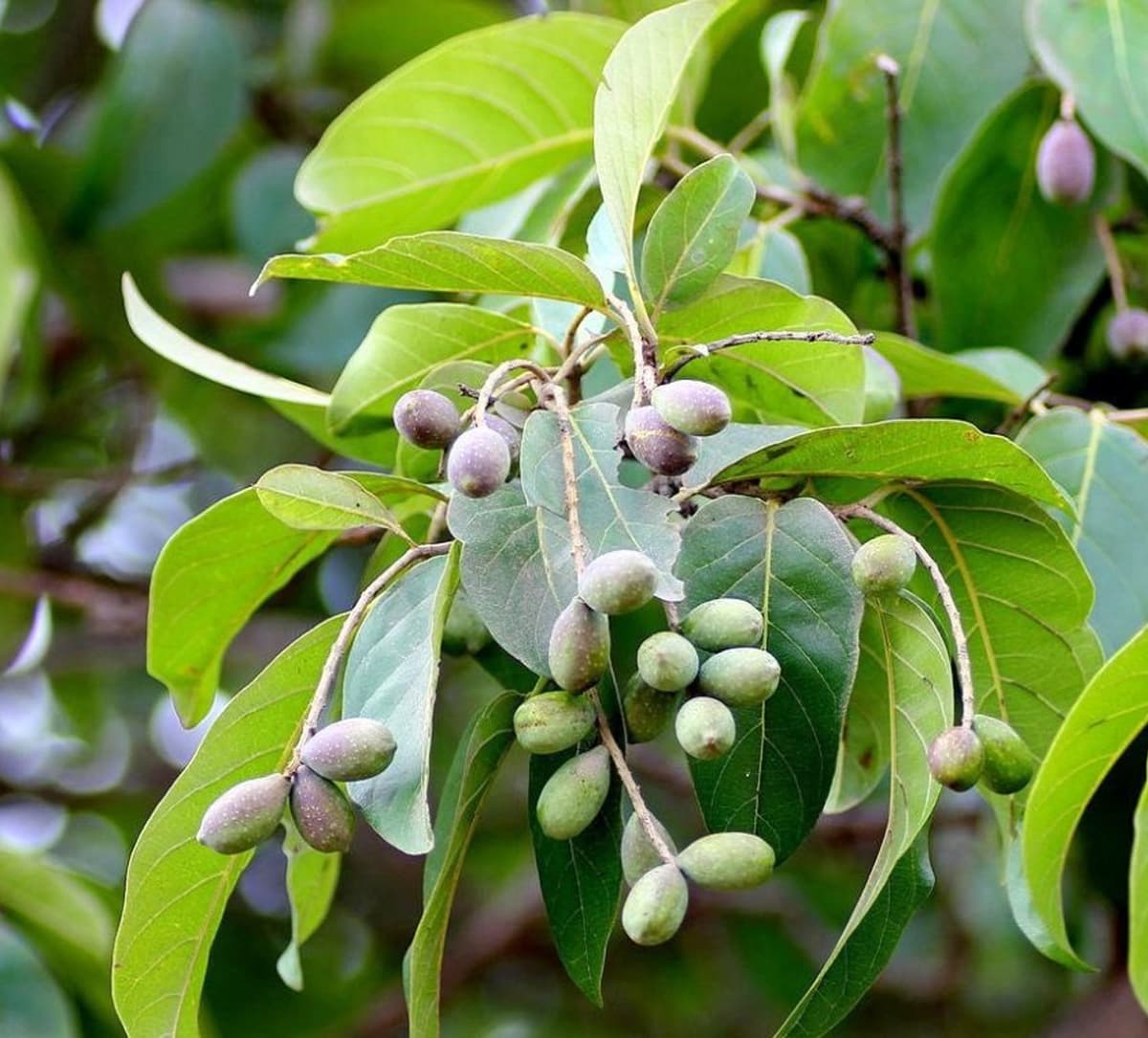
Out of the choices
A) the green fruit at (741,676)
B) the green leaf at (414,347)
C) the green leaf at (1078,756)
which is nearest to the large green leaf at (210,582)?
the green leaf at (414,347)

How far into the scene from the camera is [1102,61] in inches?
44.4

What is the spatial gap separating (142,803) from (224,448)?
0.58m

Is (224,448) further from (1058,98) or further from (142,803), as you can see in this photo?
(1058,98)

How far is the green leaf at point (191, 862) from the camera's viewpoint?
77 centimetres

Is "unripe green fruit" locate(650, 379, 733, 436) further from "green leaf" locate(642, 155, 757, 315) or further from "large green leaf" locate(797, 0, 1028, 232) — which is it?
"large green leaf" locate(797, 0, 1028, 232)

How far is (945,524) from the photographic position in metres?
0.81

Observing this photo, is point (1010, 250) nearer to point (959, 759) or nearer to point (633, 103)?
point (633, 103)

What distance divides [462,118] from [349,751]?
0.72 meters

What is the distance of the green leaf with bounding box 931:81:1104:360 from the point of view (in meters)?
1.25

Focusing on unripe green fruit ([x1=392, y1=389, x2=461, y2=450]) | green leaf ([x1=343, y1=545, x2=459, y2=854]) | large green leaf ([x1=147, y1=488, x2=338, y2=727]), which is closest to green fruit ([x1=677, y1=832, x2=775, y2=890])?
green leaf ([x1=343, y1=545, x2=459, y2=854])

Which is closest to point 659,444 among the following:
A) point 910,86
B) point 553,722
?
point 553,722

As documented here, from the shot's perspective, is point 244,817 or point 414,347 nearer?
point 244,817

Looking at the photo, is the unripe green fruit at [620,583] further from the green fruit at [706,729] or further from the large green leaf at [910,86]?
the large green leaf at [910,86]

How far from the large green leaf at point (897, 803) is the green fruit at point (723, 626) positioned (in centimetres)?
9
